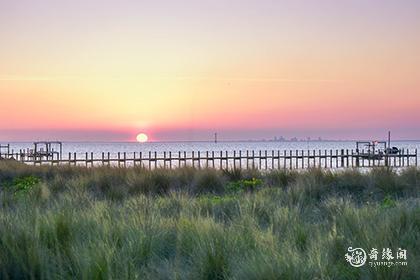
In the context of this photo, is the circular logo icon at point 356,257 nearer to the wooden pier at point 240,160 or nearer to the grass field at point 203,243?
the grass field at point 203,243

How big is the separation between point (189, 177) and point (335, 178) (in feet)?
14.4

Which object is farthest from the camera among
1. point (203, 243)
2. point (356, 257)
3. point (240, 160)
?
point (240, 160)

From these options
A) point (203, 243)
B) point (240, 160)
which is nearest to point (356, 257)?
point (203, 243)

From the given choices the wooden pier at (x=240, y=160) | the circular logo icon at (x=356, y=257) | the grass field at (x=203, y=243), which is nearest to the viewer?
the grass field at (x=203, y=243)

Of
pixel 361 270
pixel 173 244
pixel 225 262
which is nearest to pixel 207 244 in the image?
pixel 225 262

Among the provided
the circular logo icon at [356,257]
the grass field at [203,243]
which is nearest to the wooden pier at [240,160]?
the grass field at [203,243]

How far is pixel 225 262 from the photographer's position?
532cm

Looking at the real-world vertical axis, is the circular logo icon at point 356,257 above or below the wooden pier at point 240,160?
above

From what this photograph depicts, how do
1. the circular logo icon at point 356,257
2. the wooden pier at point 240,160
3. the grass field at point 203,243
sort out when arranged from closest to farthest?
the grass field at point 203,243 < the circular logo icon at point 356,257 < the wooden pier at point 240,160

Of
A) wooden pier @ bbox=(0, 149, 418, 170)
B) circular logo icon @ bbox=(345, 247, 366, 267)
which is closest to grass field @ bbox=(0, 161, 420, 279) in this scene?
circular logo icon @ bbox=(345, 247, 366, 267)

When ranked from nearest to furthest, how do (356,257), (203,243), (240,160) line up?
(356,257) → (203,243) → (240,160)

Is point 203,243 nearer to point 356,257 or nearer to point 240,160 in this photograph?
point 356,257

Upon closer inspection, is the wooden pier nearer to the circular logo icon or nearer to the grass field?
the grass field

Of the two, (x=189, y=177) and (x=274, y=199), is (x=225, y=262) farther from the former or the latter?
(x=189, y=177)
